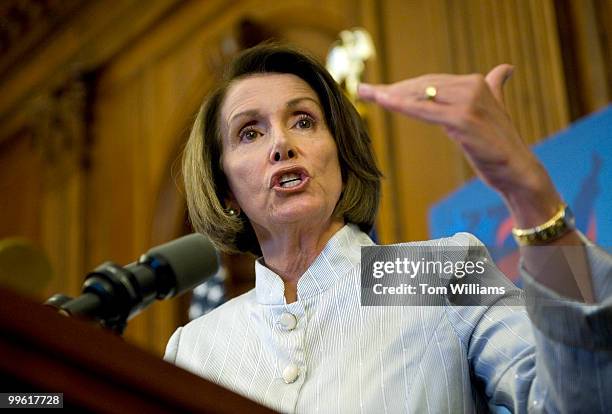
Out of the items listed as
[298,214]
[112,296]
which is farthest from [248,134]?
[112,296]

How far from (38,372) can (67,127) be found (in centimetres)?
609

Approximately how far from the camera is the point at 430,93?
3.33ft

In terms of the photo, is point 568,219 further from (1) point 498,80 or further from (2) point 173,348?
(2) point 173,348

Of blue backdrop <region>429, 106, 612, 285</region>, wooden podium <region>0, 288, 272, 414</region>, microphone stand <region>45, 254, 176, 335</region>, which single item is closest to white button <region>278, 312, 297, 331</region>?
microphone stand <region>45, 254, 176, 335</region>

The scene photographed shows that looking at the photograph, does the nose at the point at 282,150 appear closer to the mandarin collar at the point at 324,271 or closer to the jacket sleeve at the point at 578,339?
the mandarin collar at the point at 324,271

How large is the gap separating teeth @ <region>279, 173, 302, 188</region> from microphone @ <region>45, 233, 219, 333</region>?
0.58ft

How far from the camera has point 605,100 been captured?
329 cm

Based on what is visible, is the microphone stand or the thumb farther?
the microphone stand

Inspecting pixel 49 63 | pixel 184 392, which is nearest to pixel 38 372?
pixel 184 392

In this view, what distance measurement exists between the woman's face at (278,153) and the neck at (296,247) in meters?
0.02

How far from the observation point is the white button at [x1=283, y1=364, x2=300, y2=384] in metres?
1.39

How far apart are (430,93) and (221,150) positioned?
2.79 feet

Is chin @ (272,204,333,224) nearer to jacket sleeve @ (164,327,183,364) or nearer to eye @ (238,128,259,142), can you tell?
eye @ (238,128,259,142)

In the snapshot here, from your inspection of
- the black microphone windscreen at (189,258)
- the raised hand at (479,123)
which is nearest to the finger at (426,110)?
the raised hand at (479,123)
